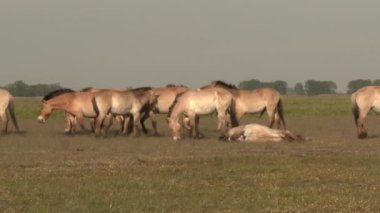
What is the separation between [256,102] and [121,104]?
239 inches

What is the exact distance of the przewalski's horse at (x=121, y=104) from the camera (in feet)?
86.0

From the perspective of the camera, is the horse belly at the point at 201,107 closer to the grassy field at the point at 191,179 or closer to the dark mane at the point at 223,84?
the dark mane at the point at 223,84

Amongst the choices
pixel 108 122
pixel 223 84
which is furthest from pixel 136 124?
pixel 223 84

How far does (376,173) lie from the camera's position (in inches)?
534

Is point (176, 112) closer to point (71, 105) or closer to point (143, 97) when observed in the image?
point (143, 97)

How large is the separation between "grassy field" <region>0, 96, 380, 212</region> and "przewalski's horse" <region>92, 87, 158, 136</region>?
6.45 metres

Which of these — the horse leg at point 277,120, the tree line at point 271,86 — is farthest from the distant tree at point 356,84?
the horse leg at point 277,120

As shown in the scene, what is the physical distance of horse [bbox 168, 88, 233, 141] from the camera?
24844mm

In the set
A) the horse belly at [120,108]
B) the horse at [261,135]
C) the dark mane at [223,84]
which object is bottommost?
the horse at [261,135]

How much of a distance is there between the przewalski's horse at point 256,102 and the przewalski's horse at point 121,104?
2940 millimetres

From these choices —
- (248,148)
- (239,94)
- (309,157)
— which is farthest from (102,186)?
(239,94)

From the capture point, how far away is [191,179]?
1267 centimetres

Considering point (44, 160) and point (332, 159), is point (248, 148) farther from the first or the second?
point (44, 160)

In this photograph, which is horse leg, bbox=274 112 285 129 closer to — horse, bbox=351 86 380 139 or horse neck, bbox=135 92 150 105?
horse, bbox=351 86 380 139
